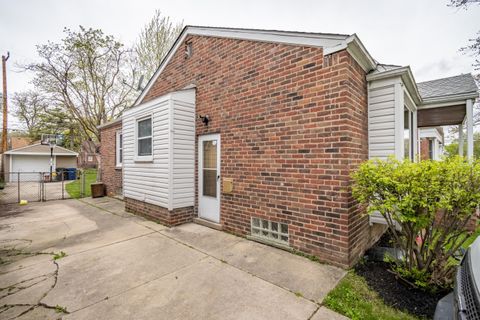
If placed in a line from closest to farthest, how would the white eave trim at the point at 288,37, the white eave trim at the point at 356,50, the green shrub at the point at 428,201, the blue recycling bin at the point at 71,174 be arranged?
the green shrub at the point at 428,201 → the white eave trim at the point at 356,50 → the white eave trim at the point at 288,37 → the blue recycling bin at the point at 71,174

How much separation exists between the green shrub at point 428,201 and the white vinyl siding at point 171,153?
13.1 feet

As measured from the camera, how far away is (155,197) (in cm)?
561

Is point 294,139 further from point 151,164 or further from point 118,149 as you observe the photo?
point 118,149

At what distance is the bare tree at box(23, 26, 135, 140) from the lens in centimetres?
1343

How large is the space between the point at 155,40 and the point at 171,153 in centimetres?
1177

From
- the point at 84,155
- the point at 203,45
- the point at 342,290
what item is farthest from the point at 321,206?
the point at 84,155

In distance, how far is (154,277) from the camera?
2980 millimetres

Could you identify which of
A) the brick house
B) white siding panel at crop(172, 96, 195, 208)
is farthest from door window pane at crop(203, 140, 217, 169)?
the brick house

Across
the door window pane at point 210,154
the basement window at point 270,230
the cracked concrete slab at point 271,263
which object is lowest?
the cracked concrete slab at point 271,263

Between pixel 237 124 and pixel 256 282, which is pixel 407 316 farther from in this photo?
pixel 237 124

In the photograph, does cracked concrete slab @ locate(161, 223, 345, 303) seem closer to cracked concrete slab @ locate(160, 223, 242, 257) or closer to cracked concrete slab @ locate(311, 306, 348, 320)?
cracked concrete slab @ locate(160, 223, 242, 257)

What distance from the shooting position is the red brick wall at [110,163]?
366 inches

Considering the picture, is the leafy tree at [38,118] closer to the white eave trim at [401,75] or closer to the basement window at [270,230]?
the basement window at [270,230]

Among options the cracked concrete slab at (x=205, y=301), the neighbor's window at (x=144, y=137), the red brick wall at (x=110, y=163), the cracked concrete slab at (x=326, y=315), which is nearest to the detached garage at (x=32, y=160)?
the red brick wall at (x=110, y=163)
